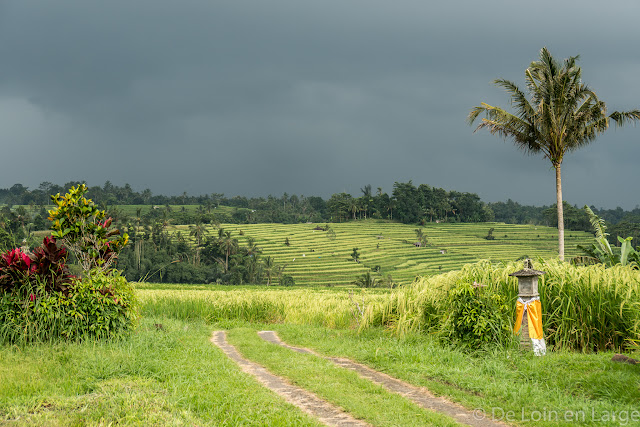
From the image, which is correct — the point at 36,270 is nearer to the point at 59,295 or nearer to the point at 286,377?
the point at 59,295

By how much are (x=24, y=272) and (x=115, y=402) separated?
3800 mm

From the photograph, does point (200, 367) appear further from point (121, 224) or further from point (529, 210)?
point (529, 210)

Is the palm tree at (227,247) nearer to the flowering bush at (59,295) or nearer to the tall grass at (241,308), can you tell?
the tall grass at (241,308)

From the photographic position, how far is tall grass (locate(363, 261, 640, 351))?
24.3 ft

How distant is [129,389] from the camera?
4.89 m

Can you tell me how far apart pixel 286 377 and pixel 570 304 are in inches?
193

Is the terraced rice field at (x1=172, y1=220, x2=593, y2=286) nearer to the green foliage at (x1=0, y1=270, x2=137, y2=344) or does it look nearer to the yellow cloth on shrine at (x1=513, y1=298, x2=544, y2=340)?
the yellow cloth on shrine at (x1=513, y1=298, x2=544, y2=340)

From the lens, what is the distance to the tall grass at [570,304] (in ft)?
24.3

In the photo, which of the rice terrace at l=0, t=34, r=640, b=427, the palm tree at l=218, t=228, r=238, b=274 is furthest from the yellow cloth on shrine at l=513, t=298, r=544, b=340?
the palm tree at l=218, t=228, r=238, b=274

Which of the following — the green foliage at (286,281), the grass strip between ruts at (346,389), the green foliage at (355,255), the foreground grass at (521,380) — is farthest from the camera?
the green foliage at (355,255)

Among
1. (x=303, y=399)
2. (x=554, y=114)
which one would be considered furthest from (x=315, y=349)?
(x=554, y=114)

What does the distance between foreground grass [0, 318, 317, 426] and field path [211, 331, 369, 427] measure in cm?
18

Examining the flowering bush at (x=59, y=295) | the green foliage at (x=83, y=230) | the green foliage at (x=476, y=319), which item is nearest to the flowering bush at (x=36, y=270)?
the flowering bush at (x=59, y=295)

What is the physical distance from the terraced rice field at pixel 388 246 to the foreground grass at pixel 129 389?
182 feet
